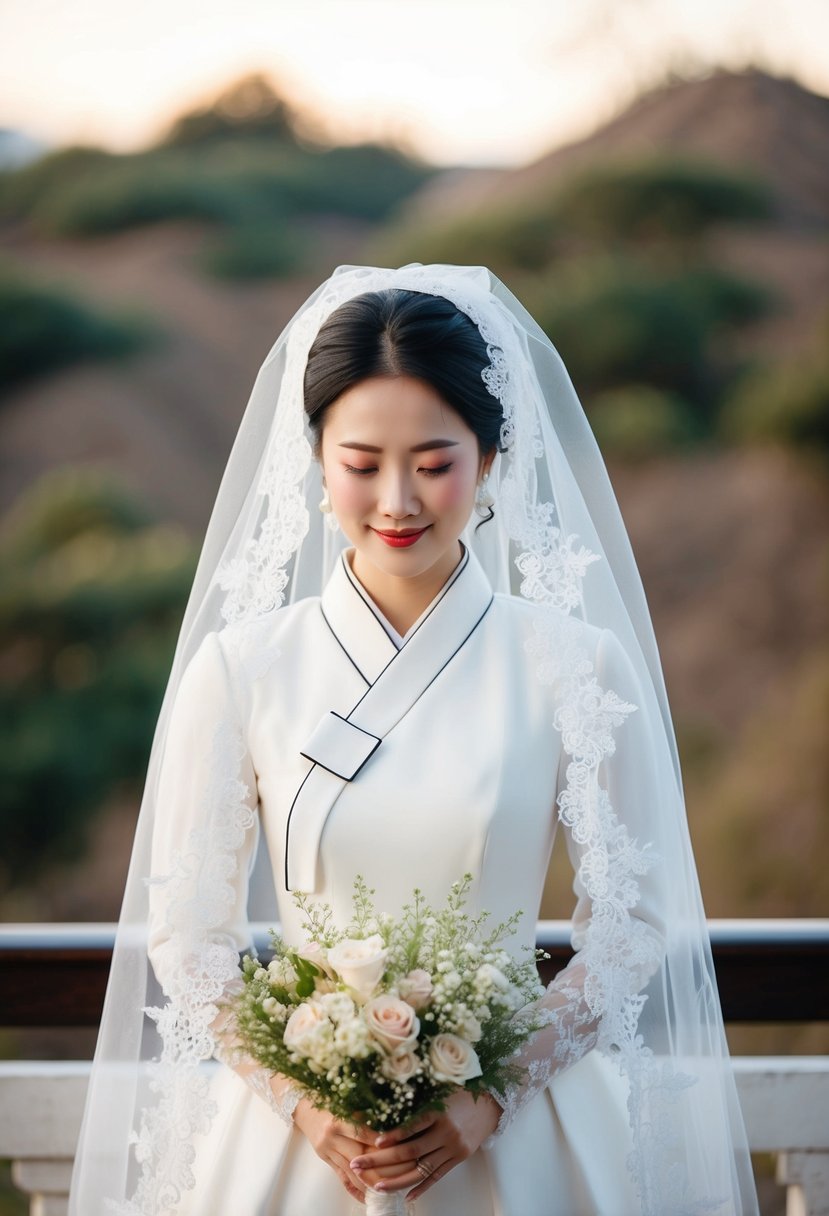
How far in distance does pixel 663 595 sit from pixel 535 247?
8.42 ft

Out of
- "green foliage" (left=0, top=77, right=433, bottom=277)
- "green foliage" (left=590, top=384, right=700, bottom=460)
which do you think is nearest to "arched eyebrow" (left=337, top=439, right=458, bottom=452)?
"green foliage" (left=590, top=384, right=700, bottom=460)

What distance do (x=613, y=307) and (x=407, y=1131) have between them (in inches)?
284

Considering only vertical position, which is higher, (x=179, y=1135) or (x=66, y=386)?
(x=66, y=386)

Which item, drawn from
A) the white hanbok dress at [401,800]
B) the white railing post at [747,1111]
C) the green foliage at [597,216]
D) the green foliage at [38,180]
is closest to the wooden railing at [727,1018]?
the white railing post at [747,1111]

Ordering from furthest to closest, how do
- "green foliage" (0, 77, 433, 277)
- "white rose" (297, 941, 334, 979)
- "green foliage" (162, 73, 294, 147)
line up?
"green foliage" (0, 77, 433, 277), "green foliage" (162, 73, 294, 147), "white rose" (297, 941, 334, 979)

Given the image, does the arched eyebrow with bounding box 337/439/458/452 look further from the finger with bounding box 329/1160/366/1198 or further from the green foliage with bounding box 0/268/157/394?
the green foliage with bounding box 0/268/157/394

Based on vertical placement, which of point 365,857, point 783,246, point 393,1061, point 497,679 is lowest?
point 393,1061

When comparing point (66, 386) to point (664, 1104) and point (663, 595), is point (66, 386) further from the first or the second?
point (664, 1104)

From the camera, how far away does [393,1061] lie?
4.41 feet

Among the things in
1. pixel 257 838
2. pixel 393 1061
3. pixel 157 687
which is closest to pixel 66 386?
pixel 157 687

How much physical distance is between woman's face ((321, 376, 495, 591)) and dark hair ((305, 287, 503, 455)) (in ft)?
0.06

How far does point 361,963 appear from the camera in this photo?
4.48 ft

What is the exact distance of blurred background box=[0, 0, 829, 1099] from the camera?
727 cm

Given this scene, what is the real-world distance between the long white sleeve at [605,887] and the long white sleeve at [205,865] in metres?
0.38
